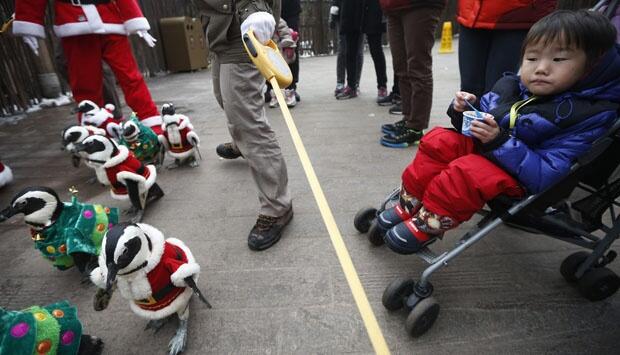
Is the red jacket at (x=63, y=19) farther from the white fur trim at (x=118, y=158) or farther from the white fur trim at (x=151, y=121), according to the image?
the white fur trim at (x=118, y=158)

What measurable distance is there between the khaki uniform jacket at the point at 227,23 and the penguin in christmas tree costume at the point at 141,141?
1186 mm

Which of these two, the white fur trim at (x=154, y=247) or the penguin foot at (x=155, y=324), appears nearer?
the white fur trim at (x=154, y=247)

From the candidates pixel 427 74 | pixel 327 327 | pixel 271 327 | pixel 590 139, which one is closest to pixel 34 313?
pixel 271 327

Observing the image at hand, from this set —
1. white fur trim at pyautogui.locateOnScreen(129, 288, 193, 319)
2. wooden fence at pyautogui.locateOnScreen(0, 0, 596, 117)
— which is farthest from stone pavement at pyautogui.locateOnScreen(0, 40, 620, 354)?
wooden fence at pyautogui.locateOnScreen(0, 0, 596, 117)

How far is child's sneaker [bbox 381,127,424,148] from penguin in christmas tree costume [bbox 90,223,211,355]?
224cm

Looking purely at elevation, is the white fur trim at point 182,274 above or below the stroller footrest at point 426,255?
above

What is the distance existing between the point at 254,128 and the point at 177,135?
1229 mm

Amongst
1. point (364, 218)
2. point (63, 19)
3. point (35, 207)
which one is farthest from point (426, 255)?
point (63, 19)

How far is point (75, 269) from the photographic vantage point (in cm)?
188

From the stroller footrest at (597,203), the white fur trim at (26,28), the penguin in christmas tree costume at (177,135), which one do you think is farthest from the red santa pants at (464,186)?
the white fur trim at (26,28)

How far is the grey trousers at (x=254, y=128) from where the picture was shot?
6.00 feet

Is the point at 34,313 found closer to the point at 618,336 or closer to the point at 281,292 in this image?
the point at 281,292

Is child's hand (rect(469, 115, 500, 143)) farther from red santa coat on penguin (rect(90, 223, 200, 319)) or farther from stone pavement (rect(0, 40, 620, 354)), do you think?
red santa coat on penguin (rect(90, 223, 200, 319))

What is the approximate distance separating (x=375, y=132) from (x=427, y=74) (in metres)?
0.86
